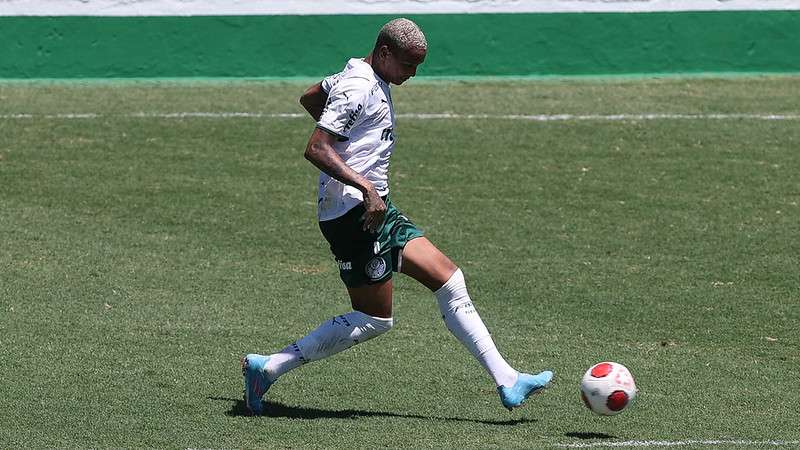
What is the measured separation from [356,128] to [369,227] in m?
0.51

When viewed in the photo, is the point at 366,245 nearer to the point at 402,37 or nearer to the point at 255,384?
the point at 255,384

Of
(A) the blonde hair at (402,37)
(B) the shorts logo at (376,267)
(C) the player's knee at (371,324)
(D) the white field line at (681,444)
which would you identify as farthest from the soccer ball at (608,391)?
(A) the blonde hair at (402,37)

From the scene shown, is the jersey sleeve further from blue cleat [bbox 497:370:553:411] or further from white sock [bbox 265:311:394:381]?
blue cleat [bbox 497:370:553:411]

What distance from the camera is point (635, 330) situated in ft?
31.4

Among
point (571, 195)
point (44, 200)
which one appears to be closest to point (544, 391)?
point (571, 195)

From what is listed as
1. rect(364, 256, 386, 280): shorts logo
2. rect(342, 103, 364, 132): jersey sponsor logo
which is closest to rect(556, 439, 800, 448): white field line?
rect(364, 256, 386, 280): shorts logo

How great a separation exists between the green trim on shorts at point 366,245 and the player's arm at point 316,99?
2.02 feet

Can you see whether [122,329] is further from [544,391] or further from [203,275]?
[544,391]

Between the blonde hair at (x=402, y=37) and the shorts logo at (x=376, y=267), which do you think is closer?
the blonde hair at (x=402, y=37)

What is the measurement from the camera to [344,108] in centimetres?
708

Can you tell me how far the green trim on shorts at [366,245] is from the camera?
7332 mm

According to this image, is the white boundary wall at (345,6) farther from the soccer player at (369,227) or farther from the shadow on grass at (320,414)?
the shadow on grass at (320,414)

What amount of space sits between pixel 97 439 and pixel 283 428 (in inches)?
36.9

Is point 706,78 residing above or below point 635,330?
below
